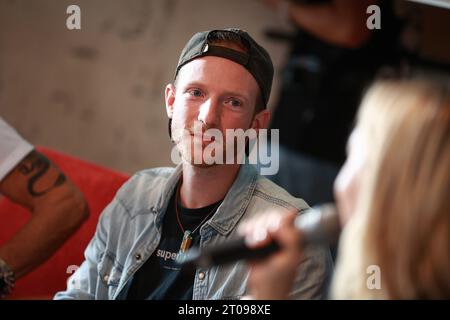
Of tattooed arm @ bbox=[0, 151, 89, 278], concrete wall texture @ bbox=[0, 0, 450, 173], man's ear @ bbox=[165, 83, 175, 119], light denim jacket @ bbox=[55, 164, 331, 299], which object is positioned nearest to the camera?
light denim jacket @ bbox=[55, 164, 331, 299]

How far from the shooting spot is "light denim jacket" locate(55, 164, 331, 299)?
1.33m

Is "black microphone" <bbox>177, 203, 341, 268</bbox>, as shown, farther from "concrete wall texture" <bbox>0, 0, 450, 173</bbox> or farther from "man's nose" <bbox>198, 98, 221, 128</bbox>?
"concrete wall texture" <bbox>0, 0, 450, 173</bbox>

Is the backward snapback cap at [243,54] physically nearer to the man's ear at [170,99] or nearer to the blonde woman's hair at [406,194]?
the man's ear at [170,99]

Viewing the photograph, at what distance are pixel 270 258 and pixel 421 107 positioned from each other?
35 cm

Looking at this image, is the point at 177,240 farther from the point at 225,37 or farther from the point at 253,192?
the point at 225,37

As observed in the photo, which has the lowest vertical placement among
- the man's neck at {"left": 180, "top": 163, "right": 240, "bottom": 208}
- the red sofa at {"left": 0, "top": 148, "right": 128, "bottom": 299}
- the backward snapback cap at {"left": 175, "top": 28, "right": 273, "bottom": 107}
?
the red sofa at {"left": 0, "top": 148, "right": 128, "bottom": 299}

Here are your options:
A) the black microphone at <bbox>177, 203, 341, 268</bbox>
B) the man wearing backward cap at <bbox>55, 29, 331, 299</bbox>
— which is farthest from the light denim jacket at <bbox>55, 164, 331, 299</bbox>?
the black microphone at <bbox>177, 203, 341, 268</bbox>

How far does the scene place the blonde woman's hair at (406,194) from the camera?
3.15 ft

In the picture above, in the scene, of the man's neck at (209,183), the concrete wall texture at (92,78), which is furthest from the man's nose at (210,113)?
the concrete wall texture at (92,78)

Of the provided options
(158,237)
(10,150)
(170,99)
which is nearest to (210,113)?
(170,99)

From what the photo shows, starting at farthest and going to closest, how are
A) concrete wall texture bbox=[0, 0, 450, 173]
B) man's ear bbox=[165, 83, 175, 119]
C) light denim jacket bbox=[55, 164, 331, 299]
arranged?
concrete wall texture bbox=[0, 0, 450, 173] → man's ear bbox=[165, 83, 175, 119] → light denim jacket bbox=[55, 164, 331, 299]

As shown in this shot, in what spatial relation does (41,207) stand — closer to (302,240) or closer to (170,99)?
(170,99)

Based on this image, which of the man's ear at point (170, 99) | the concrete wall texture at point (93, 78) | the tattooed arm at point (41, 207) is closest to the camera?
the man's ear at point (170, 99)

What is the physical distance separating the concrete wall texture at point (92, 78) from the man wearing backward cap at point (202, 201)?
1.14m
